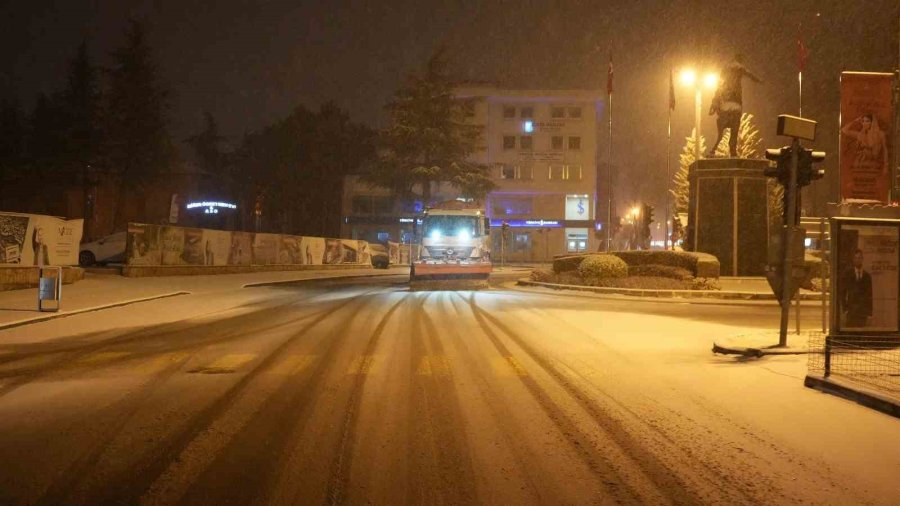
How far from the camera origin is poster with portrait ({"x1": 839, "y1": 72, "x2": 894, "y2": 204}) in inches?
563

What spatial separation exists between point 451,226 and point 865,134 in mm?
17028

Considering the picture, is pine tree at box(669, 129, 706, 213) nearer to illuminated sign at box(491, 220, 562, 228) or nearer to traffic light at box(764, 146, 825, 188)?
illuminated sign at box(491, 220, 562, 228)

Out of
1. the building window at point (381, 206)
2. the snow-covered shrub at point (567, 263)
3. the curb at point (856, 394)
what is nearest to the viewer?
the curb at point (856, 394)

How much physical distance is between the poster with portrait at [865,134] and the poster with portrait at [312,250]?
35.6m

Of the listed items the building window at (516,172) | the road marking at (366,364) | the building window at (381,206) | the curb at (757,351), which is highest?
the building window at (516,172)

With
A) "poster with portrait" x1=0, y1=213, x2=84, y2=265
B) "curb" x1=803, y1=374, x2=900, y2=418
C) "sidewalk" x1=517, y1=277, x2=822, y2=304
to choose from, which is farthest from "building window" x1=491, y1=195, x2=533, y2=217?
"curb" x1=803, y1=374, x2=900, y2=418

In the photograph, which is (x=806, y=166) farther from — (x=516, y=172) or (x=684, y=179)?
(x=516, y=172)

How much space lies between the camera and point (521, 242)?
275 feet

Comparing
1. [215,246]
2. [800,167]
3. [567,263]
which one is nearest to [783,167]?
[800,167]

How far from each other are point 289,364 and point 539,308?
10.7 meters

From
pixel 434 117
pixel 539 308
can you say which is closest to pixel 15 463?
pixel 539 308

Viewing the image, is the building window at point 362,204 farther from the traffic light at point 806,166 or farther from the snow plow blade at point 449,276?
the traffic light at point 806,166

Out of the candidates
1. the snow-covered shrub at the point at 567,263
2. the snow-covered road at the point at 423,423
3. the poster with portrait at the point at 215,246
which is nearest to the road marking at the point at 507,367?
the snow-covered road at the point at 423,423

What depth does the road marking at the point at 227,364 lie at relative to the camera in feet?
33.6
